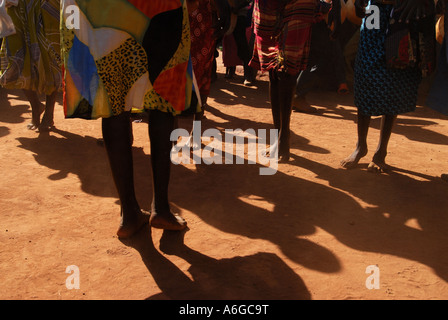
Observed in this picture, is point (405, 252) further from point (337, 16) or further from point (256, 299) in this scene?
point (337, 16)

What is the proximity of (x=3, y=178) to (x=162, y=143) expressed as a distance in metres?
1.65

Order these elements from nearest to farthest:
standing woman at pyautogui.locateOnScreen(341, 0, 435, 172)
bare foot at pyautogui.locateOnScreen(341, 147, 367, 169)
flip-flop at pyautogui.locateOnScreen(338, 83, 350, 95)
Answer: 1. standing woman at pyautogui.locateOnScreen(341, 0, 435, 172)
2. bare foot at pyautogui.locateOnScreen(341, 147, 367, 169)
3. flip-flop at pyautogui.locateOnScreen(338, 83, 350, 95)

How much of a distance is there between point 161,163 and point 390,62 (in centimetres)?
197

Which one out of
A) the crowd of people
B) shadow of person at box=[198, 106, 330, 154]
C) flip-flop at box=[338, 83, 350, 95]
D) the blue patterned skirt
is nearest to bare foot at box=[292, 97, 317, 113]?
the crowd of people

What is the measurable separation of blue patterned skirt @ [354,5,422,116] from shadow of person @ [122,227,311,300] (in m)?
1.78

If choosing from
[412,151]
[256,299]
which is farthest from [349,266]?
[412,151]

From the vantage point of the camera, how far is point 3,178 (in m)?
3.60

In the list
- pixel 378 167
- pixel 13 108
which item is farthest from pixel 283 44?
pixel 13 108

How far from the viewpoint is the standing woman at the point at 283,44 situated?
3662 mm

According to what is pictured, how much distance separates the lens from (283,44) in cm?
376

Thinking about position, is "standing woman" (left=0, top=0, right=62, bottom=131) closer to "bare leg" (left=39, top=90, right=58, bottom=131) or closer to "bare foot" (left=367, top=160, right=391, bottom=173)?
"bare leg" (left=39, top=90, right=58, bottom=131)

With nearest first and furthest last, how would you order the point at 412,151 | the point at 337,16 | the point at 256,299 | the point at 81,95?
the point at 256,299
the point at 81,95
the point at 337,16
the point at 412,151

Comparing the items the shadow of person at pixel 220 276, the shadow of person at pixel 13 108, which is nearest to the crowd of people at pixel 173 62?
the shadow of person at pixel 220 276

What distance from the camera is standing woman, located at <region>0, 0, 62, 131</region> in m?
4.26
